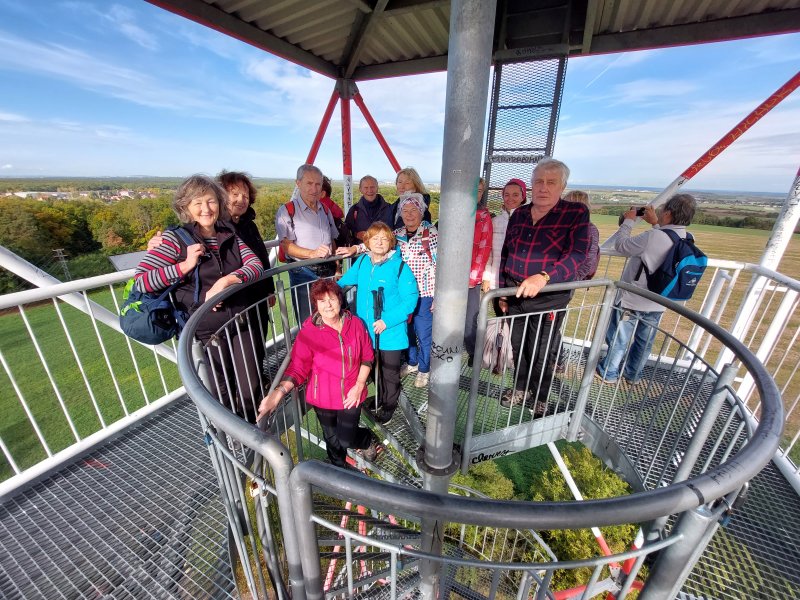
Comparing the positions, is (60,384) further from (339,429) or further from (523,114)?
(523,114)

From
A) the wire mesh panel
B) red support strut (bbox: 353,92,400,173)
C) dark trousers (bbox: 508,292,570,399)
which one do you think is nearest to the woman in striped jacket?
dark trousers (bbox: 508,292,570,399)

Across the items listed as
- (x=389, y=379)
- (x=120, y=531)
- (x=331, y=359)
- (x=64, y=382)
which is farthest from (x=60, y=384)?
(x=331, y=359)

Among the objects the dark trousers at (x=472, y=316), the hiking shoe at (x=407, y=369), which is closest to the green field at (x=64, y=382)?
the hiking shoe at (x=407, y=369)

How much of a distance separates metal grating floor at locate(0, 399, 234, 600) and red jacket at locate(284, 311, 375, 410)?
995 mm

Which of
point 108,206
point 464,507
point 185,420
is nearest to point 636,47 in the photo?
point 464,507

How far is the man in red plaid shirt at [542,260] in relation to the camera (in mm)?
2459

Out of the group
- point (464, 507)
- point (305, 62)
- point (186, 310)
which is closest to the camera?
point (464, 507)

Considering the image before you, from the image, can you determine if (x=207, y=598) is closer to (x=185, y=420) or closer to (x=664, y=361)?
(x=185, y=420)

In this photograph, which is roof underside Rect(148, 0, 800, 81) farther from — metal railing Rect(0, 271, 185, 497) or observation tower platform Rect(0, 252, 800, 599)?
observation tower platform Rect(0, 252, 800, 599)

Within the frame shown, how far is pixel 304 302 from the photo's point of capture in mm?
3471

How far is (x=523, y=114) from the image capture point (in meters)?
4.72

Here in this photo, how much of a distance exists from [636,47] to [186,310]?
6018mm

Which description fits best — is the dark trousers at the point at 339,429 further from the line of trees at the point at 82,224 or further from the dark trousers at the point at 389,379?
the line of trees at the point at 82,224

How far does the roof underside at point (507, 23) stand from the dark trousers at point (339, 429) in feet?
14.2
